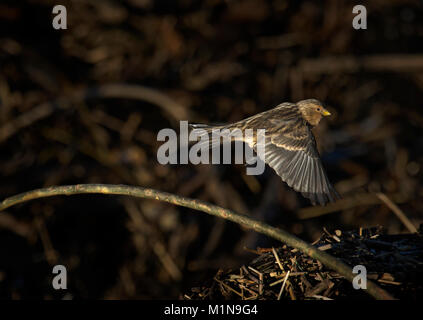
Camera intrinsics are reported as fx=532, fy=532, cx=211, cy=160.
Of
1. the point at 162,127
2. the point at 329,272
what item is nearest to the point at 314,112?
the point at 329,272

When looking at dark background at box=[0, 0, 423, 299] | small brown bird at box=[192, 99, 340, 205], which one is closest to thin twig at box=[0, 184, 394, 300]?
small brown bird at box=[192, 99, 340, 205]

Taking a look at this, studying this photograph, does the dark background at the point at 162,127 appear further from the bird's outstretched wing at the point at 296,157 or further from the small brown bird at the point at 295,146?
the bird's outstretched wing at the point at 296,157

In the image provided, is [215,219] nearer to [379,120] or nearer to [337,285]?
[379,120]

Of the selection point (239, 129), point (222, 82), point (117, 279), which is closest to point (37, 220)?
point (117, 279)

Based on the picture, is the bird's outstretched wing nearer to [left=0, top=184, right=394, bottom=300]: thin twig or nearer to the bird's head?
the bird's head

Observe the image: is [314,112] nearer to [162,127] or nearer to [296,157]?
[296,157]

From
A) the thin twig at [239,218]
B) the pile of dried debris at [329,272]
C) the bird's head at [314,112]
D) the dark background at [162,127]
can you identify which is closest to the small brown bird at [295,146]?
the bird's head at [314,112]
